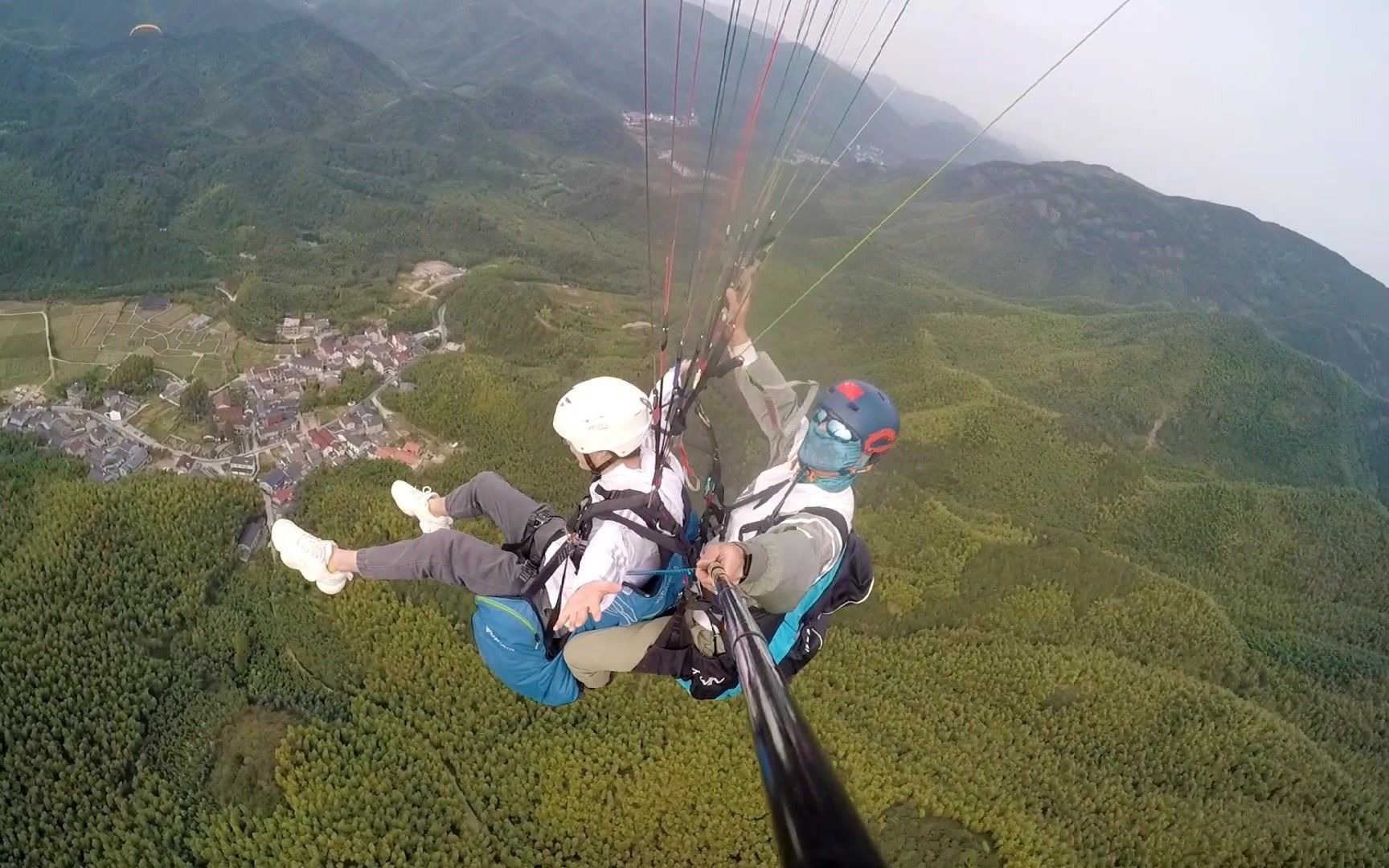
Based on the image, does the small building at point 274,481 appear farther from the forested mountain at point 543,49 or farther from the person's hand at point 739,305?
the forested mountain at point 543,49

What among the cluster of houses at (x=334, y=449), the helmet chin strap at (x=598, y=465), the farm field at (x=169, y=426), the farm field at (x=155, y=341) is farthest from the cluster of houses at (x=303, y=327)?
the helmet chin strap at (x=598, y=465)

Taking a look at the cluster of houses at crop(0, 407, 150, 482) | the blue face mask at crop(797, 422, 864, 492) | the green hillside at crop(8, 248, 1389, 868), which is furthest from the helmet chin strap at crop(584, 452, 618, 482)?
the cluster of houses at crop(0, 407, 150, 482)

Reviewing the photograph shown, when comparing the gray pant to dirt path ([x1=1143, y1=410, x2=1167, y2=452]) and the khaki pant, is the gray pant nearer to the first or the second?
the khaki pant

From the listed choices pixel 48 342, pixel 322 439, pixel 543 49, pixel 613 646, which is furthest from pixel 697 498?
pixel 543 49

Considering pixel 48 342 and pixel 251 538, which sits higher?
pixel 251 538

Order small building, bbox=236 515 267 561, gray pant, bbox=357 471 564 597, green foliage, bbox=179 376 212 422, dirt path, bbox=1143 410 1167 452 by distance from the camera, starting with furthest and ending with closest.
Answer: dirt path, bbox=1143 410 1167 452 → green foliage, bbox=179 376 212 422 → small building, bbox=236 515 267 561 → gray pant, bbox=357 471 564 597

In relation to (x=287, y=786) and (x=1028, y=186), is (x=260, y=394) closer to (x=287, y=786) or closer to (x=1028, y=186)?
(x=287, y=786)

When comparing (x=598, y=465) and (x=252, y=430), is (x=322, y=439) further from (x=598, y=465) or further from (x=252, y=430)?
(x=598, y=465)
